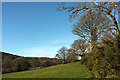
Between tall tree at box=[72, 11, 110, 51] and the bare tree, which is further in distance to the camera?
the bare tree

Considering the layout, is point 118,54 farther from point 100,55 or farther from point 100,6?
point 100,6

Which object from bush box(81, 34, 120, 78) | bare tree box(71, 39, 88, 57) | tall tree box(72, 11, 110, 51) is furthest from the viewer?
bare tree box(71, 39, 88, 57)

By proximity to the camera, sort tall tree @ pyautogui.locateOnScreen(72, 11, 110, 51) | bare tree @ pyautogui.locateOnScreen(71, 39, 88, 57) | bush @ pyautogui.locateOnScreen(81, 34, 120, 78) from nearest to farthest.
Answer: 1. bush @ pyautogui.locateOnScreen(81, 34, 120, 78)
2. tall tree @ pyautogui.locateOnScreen(72, 11, 110, 51)
3. bare tree @ pyautogui.locateOnScreen(71, 39, 88, 57)

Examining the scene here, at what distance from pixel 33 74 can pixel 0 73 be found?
1.40 metres

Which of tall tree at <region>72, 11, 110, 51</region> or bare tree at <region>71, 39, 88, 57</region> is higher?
tall tree at <region>72, 11, 110, 51</region>

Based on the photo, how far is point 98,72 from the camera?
6129mm

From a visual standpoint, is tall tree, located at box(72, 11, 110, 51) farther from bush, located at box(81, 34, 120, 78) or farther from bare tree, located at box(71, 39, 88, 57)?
bush, located at box(81, 34, 120, 78)

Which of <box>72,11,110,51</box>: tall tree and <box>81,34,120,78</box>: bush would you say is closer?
<box>81,34,120,78</box>: bush

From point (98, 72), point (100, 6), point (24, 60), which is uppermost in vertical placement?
point (100, 6)

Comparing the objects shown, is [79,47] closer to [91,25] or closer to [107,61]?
[91,25]

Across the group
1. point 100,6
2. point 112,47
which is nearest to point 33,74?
point 112,47

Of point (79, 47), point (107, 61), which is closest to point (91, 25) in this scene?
point (79, 47)

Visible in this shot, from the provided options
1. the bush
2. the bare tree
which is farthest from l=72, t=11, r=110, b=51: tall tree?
the bush

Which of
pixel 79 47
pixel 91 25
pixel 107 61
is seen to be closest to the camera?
pixel 107 61
